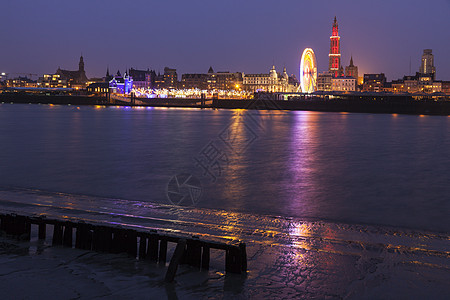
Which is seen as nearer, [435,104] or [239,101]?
[435,104]

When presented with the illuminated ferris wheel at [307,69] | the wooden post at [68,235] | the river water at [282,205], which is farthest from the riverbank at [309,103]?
the wooden post at [68,235]

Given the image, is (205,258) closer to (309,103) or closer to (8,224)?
(8,224)

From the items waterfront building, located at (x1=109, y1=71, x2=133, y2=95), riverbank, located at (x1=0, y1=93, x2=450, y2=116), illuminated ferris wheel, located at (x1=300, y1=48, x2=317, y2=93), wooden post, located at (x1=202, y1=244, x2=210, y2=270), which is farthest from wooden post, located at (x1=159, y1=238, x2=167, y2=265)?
waterfront building, located at (x1=109, y1=71, x2=133, y2=95)

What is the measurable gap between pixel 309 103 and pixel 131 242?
Answer: 13154cm

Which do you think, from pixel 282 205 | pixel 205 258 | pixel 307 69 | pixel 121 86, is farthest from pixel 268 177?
pixel 121 86

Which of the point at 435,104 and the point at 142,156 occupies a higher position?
the point at 435,104

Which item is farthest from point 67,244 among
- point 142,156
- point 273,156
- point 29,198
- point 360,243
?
point 273,156

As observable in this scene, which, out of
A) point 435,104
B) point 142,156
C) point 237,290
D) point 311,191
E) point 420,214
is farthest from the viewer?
point 435,104

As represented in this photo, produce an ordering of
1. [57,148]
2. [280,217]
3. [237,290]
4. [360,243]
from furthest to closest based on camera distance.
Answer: [57,148] < [280,217] < [360,243] < [237,290]

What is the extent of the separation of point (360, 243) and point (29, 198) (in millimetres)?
8680

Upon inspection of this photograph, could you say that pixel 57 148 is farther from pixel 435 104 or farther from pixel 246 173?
pixel 435 104

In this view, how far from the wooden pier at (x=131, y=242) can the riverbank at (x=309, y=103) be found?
407 ft

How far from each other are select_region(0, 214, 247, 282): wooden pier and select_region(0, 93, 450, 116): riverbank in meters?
124

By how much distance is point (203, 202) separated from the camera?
12625 millimetres
